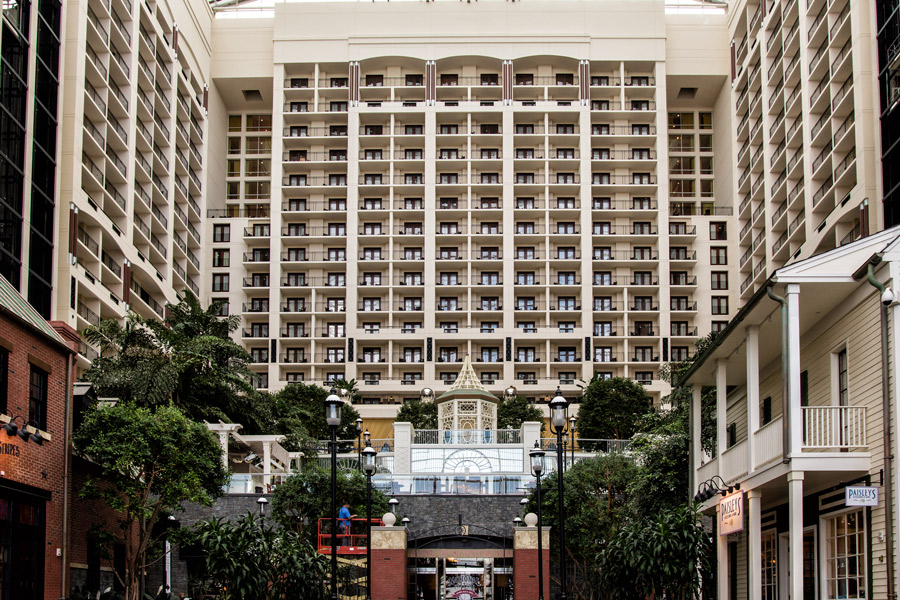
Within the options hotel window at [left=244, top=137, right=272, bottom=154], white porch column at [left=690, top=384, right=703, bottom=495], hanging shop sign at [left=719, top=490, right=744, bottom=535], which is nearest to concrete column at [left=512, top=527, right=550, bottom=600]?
white porch column at [left=690, top=384, right=703, bottom=495]

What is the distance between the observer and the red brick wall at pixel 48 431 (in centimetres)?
2794

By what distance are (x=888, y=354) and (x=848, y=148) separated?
48684 mm

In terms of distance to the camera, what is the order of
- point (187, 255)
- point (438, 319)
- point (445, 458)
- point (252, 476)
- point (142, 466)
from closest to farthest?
point (142, 466) → point (252, 476) → point (445, 458) → point (187, 255) → point (438, 319)

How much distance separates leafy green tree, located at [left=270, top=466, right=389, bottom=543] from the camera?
145 feet

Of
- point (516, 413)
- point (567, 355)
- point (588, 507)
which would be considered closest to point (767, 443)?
point (588, 507)

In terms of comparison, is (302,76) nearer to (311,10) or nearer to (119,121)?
(311,10)

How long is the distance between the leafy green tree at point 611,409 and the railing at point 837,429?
187 feet

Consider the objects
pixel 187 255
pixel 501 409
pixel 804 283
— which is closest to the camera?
pixel 804 283

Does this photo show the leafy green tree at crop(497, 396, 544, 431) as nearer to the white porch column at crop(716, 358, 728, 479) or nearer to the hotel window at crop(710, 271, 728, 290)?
the hotel window at crop(710, 271, 728, 290)

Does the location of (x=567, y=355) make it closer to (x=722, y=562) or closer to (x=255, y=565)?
(x=722, y=562)

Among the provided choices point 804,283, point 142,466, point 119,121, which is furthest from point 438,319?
point 804,283

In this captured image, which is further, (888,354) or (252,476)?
(252,476)

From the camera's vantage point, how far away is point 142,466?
35.3 meters

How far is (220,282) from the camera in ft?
328
